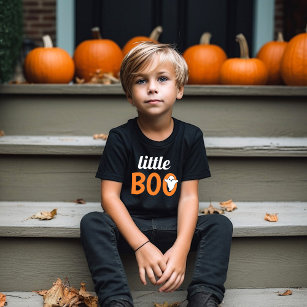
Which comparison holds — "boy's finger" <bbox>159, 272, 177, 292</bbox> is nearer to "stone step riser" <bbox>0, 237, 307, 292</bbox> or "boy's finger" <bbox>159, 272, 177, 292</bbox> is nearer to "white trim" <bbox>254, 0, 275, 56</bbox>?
"stone step riser" <bbox>0, 237, 307, 292</bbox>

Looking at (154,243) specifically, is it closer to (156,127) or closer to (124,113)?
(156,127)

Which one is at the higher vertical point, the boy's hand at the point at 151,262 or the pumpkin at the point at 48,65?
the pumpkin at the point at 48,65

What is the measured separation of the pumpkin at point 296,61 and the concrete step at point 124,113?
228mm

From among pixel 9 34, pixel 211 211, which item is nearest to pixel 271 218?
pixel 211 211

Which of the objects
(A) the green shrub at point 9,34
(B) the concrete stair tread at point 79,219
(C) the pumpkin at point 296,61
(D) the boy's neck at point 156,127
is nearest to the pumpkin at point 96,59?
(A) the green shrub at point 9,34

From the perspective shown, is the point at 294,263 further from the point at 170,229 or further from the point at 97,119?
the point at 97,119

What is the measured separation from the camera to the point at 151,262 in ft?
5.02

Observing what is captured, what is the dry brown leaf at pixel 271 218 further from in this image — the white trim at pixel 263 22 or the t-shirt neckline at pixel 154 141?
the white trim at pixel 263 22

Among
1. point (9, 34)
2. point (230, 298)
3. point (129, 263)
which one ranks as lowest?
point (230, 298)

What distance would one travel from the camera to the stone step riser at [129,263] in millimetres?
1765

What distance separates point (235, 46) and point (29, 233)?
3044mm

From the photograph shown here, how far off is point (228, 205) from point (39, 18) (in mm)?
3069

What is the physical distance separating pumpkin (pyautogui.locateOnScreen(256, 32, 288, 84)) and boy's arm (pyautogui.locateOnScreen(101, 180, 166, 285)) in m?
1.71

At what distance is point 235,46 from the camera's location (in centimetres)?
416
